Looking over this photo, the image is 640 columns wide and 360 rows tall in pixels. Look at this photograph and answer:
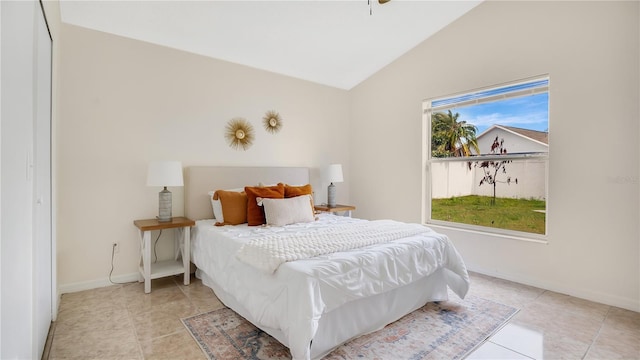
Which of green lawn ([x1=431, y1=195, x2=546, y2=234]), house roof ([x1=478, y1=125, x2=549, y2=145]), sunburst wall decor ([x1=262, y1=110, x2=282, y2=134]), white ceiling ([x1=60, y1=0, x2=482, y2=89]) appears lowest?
green lawn ([x1=431, y1=195, x2=546, y2=234])

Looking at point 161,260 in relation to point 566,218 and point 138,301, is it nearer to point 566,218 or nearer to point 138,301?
point 138,301

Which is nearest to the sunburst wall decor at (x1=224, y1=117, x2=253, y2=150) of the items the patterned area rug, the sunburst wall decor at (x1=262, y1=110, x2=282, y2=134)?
the sunburst wall decor at (x1=262, y1=110, x2=282, y2=134)

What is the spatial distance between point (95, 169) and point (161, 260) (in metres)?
1.13

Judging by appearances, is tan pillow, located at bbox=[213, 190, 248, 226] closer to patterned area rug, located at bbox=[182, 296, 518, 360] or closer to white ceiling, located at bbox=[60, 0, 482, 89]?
patterned area rug, located at bbox=[182, 296, 518, 360]

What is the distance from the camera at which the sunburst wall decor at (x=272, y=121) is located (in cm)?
420

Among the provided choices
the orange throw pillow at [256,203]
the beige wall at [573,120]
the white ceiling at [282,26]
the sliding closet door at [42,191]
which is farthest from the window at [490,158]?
the sliding closet door at [42,191]

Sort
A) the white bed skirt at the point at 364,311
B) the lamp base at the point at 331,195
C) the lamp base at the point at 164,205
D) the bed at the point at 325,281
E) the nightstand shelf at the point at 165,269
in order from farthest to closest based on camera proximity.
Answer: the lamp base at the point at 331,195
the lamp base at the point at 164,205
the nightstand shelf at the point at 165,269
the white bed skirt at the point at 364,311
the bed at the point at 325,281

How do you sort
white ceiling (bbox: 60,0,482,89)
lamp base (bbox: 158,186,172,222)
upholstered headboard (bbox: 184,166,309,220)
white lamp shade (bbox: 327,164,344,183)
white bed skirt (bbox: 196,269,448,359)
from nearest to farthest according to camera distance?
white bed skirt (bbox: 196,269,448,359), white ceiling (bbox: 60,0,482,89), lamp base (bbox: 158,186,172,222), upholstered headboard (bbox: 184,166,309,220), white lamp shade (bbox: 327,164,344,183)

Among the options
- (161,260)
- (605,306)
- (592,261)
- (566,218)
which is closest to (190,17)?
(161,260)

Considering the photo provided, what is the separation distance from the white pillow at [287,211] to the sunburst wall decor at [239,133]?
1.07 m

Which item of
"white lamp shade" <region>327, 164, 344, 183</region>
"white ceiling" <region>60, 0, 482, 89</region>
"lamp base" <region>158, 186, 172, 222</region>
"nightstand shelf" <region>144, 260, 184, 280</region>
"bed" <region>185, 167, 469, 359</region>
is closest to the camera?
"bed" <region>185, 167, 469, 359</region>

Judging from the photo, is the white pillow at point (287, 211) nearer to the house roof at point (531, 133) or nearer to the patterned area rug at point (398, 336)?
the patterned area rug at point (398, 336)

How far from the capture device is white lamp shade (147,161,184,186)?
118 inches

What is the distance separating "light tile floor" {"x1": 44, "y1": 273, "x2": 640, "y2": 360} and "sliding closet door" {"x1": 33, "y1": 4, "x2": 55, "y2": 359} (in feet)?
0.82
